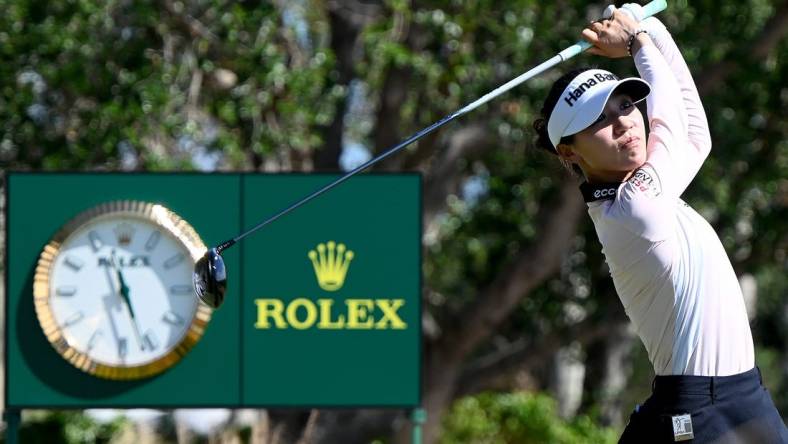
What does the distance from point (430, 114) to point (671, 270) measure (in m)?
9.82

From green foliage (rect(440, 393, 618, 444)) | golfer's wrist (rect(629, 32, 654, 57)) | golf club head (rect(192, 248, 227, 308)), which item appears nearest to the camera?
golfer's wrist (rect(629, 32, 654, 57))

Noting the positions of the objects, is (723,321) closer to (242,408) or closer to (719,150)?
(242,408)

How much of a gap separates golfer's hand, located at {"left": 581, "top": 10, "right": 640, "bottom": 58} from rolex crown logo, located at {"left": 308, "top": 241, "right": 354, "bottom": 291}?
13.0 feet

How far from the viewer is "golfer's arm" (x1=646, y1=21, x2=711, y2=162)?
467 centimetres

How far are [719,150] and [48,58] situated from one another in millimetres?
6076

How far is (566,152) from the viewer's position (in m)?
4.54

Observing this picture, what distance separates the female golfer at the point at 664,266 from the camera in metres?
4.29

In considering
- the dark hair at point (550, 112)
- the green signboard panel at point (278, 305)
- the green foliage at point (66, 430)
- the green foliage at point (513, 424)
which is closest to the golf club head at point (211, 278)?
the dark hair at point (550, 112)

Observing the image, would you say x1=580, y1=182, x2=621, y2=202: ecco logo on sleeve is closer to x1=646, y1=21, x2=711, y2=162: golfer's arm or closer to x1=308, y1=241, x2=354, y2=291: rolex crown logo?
x1=646, y1=21, x2=711, y2=162: golfer's arm

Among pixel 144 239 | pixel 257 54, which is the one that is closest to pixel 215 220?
pixel 144 239

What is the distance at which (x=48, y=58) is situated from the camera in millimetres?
12203

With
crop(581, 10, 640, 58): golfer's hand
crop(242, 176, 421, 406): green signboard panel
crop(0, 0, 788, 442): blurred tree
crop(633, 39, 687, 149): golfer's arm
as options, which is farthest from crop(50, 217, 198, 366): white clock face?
crop(633, 39, 687, 149): golfer's arm

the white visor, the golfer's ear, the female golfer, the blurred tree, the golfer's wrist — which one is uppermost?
the blurred tree

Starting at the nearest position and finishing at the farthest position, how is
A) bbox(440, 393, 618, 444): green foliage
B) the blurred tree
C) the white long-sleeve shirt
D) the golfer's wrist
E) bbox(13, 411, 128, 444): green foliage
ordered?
the white long-sleeve shirt, the golfer's wrist, bbox(13, 411, 128, 444): green foliage, the blurred tree, bbox(440, 393, 618, 444): green foliage
